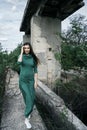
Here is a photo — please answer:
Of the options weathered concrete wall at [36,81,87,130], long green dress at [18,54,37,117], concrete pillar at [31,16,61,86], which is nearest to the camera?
weathered concrete wall at [36,81,87,130]

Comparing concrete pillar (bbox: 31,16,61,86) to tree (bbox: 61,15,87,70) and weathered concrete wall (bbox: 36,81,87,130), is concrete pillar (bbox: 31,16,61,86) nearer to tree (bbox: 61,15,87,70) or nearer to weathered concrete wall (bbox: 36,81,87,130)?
weathered concrete wall (bbox: 36,81,87,130)

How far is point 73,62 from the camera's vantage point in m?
8.02

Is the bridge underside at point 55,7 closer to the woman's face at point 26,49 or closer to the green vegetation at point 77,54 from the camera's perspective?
the green vegetation at point 77,54

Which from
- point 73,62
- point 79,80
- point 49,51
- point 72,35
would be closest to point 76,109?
point 79,80

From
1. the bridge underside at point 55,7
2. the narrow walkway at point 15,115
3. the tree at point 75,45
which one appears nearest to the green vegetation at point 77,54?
the tree at point 75,45

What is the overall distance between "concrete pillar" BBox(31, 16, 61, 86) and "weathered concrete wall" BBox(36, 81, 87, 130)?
4.07m

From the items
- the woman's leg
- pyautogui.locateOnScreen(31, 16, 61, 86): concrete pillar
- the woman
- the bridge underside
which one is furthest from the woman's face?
pyautogui.locateOnScreen(31, 16, 61, 86): concrete pillar

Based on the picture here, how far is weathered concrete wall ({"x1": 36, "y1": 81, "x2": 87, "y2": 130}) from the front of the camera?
21.1 ft

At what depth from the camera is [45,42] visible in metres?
14.8

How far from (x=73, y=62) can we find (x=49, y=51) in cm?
691

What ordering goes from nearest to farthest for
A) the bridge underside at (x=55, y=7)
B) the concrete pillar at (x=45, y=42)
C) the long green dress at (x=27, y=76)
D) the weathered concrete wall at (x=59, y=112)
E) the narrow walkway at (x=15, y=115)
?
the weathered concrete wall at (x=59, y=112) → the narrow walkway at (x=15, y=115) → the long green dress at (x=27, y=76) → the bridge underside at (x=55, y=7) → the concrete pillar at (x=45, y=42)

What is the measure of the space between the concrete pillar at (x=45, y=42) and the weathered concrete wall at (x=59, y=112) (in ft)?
13.4

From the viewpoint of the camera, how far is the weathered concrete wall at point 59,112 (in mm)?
6417

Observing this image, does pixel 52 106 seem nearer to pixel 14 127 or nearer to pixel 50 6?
pixel 14 127
